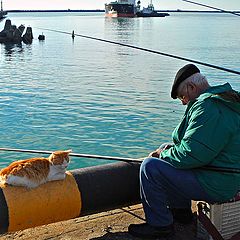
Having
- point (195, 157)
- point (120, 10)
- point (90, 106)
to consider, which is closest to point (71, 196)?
point (195, 157)

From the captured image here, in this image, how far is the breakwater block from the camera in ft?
13.5

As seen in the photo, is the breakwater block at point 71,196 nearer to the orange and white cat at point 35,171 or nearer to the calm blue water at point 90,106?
the orange and white cat at point 35,171

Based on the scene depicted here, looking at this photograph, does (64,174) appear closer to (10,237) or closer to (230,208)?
(10,237)

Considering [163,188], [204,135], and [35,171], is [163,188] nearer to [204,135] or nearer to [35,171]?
[204,135]

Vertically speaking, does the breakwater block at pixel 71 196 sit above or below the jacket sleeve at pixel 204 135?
below

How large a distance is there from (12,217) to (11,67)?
2458 centimetres

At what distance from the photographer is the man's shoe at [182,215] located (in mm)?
4531

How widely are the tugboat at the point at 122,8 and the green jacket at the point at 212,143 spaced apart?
123m

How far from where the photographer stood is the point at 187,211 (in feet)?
14.9

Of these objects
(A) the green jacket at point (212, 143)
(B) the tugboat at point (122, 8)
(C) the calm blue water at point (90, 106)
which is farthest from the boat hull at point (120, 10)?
(A) the green jacket at point (212, 143)

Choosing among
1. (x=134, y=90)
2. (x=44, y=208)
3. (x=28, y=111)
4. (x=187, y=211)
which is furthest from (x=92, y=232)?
(x=134, y=90)

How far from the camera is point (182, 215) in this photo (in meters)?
4.54

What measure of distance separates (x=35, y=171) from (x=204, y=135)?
1.46 metres

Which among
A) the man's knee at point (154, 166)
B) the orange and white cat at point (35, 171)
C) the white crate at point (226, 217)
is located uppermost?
the man's knee at point (154, 166)
